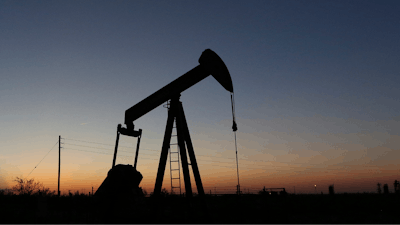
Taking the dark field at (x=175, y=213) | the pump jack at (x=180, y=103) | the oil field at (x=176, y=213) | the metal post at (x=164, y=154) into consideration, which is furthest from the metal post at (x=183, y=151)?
the dark field at (x=175, y=213)

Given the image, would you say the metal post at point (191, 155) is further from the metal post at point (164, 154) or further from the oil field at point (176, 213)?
the oil field at point (176, 213)

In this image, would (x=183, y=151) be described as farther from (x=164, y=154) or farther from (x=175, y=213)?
(x=175, y=213)

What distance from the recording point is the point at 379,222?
12766mm

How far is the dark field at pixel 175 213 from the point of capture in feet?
29.7

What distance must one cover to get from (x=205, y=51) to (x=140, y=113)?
10.2ft

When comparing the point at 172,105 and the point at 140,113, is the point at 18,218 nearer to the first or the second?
the point at 140,113

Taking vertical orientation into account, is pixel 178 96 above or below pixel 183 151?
above

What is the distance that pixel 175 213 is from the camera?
1191 cm

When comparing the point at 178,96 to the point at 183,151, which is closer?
the point at 183,151

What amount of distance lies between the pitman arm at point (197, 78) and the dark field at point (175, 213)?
312 cm

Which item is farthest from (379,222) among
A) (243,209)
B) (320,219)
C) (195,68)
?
(195,68)

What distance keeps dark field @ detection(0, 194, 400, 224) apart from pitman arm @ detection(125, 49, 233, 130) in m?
3.12

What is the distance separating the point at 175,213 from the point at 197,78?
5.79 meters

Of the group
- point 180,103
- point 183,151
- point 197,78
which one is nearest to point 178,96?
point 180,103
